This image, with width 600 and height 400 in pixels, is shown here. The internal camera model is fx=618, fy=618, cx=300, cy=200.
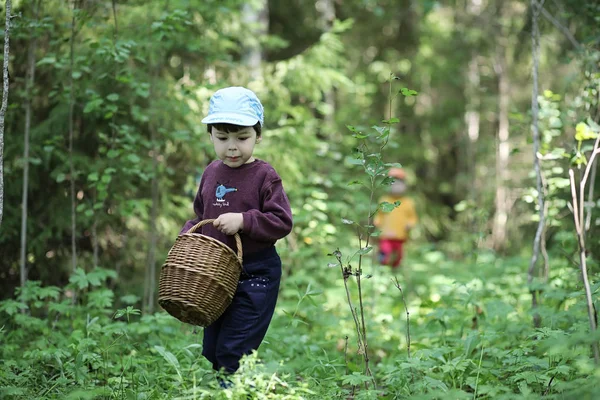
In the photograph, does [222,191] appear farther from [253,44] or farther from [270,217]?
[253,44]

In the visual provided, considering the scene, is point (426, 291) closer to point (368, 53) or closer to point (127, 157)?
point (127, 157)

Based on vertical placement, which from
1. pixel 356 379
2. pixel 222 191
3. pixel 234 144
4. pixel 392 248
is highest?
pixel 234 144

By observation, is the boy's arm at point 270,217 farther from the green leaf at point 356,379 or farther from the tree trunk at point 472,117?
the tree trunk at point 472,117

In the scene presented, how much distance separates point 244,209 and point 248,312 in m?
0.60

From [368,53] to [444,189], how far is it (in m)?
3.85

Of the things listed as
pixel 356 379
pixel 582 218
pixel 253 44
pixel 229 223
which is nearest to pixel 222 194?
pixel 229 223

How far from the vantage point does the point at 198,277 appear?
328cm

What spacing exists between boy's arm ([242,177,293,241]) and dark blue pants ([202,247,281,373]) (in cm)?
22

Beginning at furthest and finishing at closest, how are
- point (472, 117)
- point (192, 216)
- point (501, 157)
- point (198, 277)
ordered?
point (472, 117)
point (501, 157)
point (192, 216)
point (198, 277)

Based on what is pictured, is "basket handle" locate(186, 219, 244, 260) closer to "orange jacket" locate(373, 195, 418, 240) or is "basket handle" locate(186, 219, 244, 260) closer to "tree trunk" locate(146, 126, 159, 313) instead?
"tree trunk" locate(146, 126, 159, 313)

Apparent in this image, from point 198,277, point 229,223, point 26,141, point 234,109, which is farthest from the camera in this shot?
point 26,141

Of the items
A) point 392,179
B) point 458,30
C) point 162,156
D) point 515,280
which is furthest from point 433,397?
point 458,30

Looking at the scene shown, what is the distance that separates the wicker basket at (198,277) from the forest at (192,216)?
1.23 ft

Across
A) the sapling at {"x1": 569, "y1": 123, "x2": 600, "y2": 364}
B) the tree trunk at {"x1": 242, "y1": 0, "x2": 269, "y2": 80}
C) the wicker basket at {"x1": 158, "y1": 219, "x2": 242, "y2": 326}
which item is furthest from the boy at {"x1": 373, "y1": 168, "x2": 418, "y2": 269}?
the wicker basket at {"x1": 158, "y1": 219, "x2": 242, "y2": 326}
